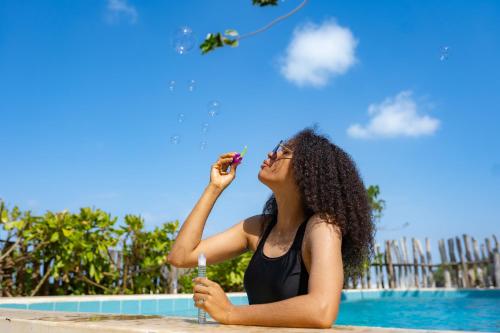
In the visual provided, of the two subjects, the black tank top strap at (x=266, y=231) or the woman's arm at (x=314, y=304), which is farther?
the black tank top strap at (x=266, y=231)

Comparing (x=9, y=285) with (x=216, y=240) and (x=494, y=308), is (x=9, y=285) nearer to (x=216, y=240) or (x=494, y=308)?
(x=216, y=240)

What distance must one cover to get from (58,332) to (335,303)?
43.3 inches

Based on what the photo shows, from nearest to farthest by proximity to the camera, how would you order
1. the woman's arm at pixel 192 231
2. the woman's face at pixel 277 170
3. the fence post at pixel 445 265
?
the woman's face at pixel 277 170
the woman's arm at pixel 192 231
the fence post at pixel 445 265

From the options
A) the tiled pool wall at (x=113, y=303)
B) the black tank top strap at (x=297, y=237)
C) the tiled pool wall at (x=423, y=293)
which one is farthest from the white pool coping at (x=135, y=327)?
the tiled pool wall at (x=423, y=293)

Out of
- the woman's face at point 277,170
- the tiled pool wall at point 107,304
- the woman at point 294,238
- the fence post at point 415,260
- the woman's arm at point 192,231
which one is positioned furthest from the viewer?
the fence post at point 415,260

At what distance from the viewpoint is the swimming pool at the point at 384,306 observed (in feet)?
21.2

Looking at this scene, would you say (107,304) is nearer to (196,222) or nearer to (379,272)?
(196,222)

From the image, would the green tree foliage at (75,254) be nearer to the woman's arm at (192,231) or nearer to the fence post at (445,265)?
the woman's arm at (192,231)

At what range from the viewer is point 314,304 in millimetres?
1660

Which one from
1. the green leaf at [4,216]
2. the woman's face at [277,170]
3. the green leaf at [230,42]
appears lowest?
the woman's face at [277,170]

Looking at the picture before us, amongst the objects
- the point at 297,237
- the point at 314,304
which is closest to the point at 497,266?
the point at 297,237

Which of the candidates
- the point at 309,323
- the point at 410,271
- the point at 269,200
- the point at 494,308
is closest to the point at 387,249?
the point at 410,271

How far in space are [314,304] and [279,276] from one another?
39 cm

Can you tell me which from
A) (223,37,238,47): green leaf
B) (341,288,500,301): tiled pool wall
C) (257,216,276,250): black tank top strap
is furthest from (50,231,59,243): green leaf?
(341,288,500,301): tiled pool wall
